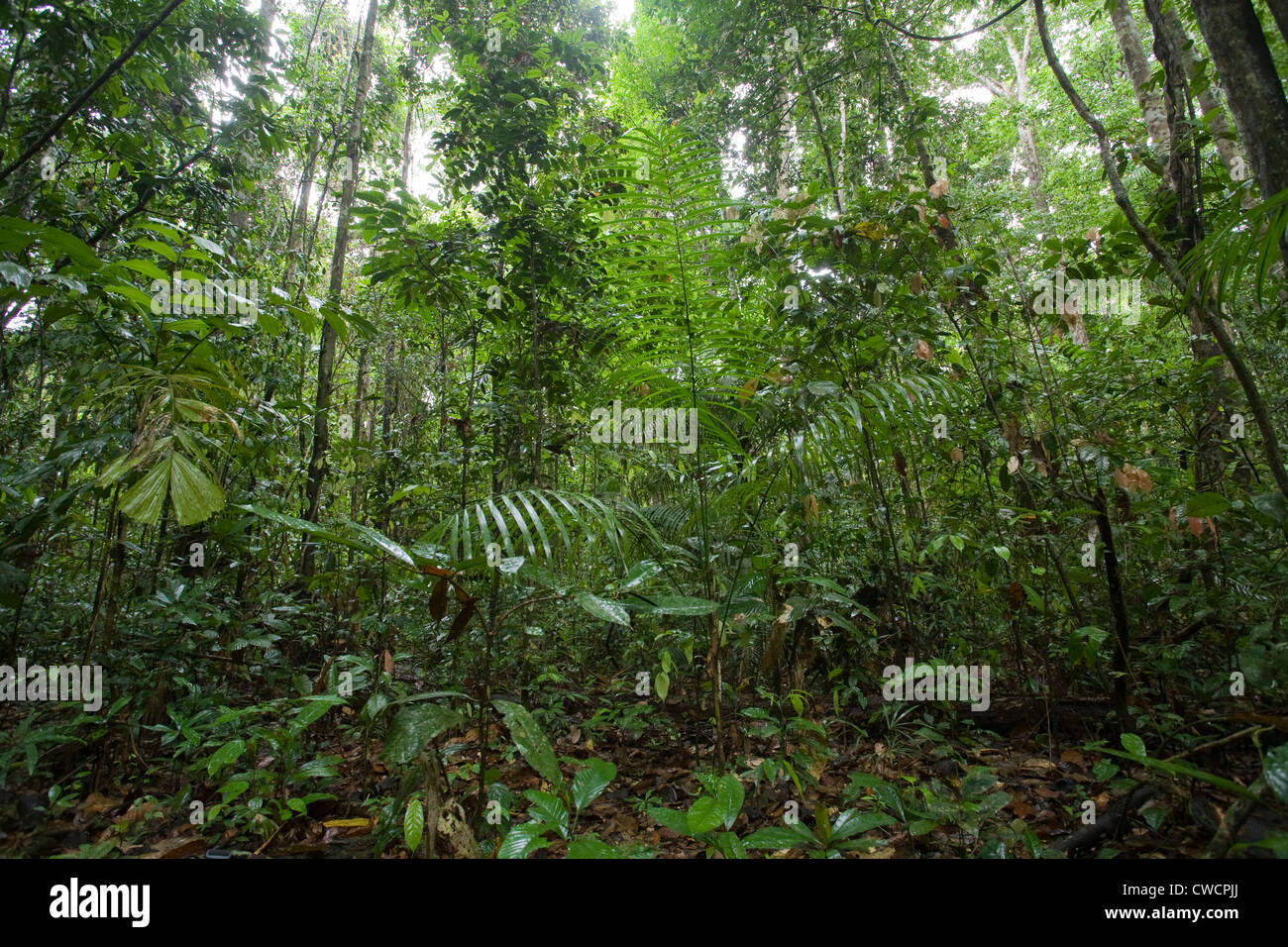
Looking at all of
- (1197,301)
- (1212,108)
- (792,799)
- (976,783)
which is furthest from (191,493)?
(1212,108)

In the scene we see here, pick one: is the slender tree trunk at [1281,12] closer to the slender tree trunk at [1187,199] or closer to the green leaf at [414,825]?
the slender tree trunk at [1187,199]

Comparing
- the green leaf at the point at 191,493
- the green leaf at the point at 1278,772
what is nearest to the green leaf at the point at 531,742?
the green leaf at the point at 191,493

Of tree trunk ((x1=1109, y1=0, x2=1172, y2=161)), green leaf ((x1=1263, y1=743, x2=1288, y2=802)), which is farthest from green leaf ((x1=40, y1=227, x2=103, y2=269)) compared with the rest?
tree trunk ((x1=1109, y1=0, x2=1172, y2=161))

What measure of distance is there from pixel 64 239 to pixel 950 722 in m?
3.27

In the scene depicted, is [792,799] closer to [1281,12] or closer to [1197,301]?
[1197,301]

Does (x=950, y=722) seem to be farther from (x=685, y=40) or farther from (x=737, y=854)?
(x=685, y=40)

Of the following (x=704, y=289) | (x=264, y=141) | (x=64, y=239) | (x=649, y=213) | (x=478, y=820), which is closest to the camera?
(x=64, y=239)

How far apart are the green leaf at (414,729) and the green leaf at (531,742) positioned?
0.12 metres

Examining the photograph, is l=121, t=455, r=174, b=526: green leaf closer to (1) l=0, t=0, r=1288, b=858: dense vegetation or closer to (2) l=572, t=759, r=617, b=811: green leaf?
(1) l=0, t=0, r=1288, b=858: dense vegetation

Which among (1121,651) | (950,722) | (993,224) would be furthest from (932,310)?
(950,722)

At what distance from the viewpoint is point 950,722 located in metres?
2.40

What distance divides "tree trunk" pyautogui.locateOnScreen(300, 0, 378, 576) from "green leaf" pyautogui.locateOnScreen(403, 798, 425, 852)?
2854 mm

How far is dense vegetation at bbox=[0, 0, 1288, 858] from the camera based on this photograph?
1.62m

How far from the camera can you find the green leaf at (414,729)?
1282mm
